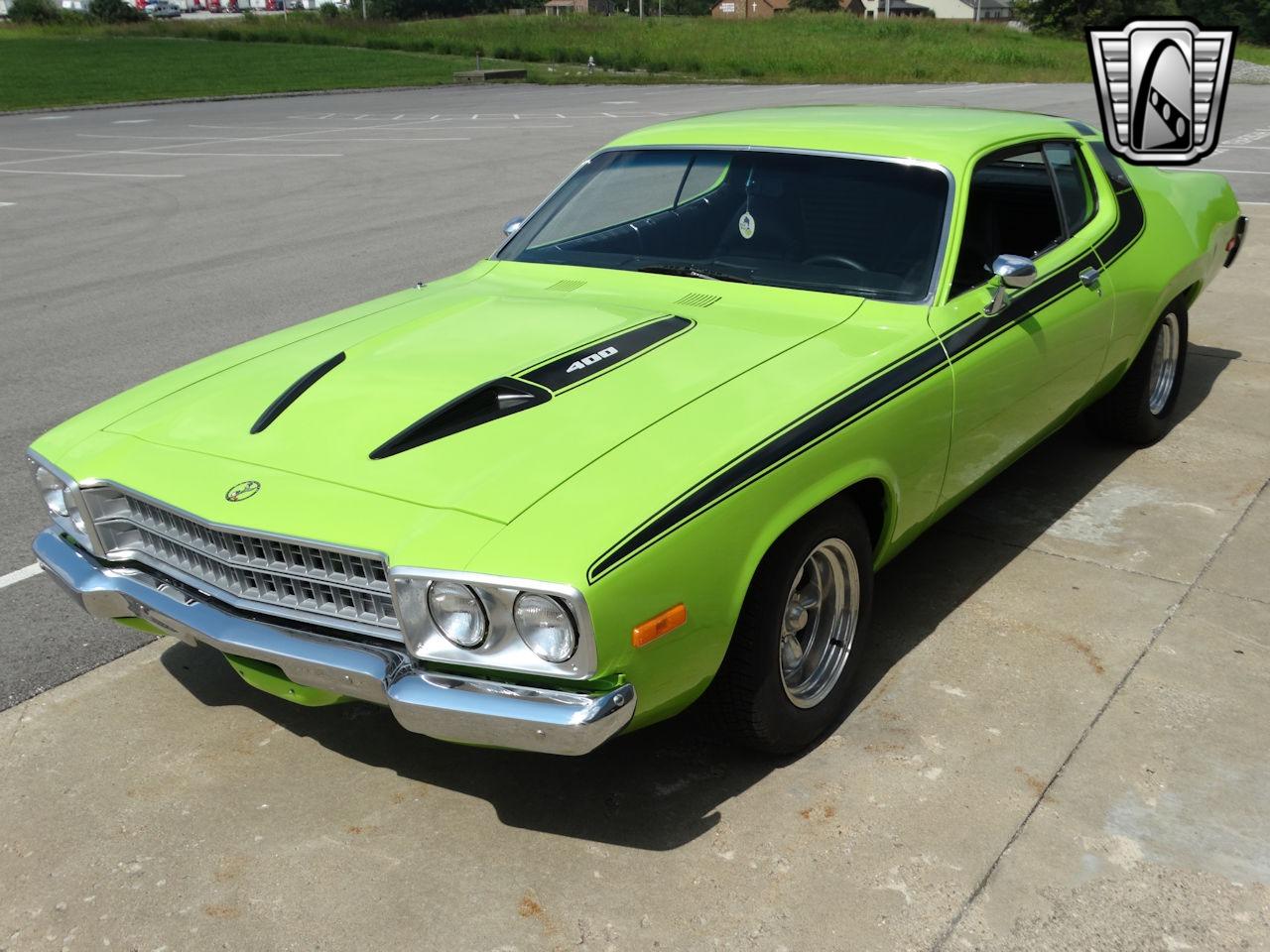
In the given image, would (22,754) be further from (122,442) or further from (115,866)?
(122,442)

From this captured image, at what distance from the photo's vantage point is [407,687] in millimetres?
2682

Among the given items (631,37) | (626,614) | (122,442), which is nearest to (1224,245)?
(626,614)

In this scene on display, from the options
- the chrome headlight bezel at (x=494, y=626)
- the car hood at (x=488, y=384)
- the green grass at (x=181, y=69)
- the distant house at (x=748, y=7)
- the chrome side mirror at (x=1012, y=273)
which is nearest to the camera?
the chrome headlight bezel at (x=494, y=626)

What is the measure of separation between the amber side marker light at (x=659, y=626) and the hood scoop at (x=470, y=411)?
2.46 ft

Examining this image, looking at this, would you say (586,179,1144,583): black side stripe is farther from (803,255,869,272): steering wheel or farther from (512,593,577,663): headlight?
(803,255,869,272): steering wheel

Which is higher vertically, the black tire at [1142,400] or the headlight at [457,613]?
the headlight at [457,613]

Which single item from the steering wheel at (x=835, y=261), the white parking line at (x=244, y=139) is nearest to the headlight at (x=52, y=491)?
the steering wheel at (x=835, y=261)

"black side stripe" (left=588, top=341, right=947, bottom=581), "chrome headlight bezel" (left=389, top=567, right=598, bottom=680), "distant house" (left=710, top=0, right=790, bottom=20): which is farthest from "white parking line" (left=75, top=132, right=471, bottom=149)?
"distant house" (left=710, top=0, right=790, bottom=20)

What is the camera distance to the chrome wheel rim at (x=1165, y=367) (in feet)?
17.8

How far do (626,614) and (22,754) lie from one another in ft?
6.26

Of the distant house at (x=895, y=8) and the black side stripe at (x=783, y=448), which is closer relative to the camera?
the black side stripe at (x=783, y=448)

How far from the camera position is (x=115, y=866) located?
2963 millimetres

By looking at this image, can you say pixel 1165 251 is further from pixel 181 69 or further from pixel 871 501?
pixel 181 69

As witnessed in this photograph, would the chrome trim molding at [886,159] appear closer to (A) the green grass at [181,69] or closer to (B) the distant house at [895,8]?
(A) the green grass at [181,69]
